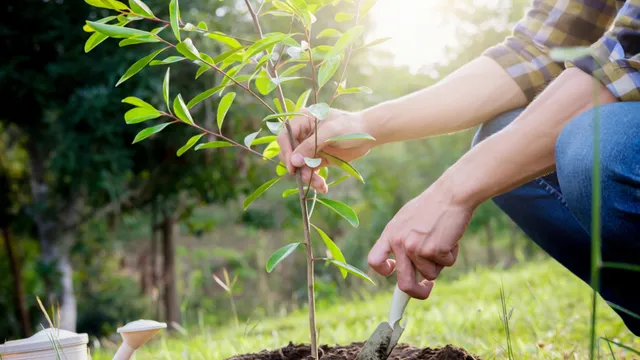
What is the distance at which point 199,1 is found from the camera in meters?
4.64

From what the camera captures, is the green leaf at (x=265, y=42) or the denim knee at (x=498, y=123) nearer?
the green leaf at (x=265, y=42)

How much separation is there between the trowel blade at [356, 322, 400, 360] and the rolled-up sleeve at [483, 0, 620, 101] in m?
0.85

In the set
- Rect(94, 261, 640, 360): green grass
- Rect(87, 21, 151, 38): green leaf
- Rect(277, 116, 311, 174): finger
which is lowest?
Rect(94, 261, 640, 360): green grass

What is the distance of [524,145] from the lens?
42.4 inches

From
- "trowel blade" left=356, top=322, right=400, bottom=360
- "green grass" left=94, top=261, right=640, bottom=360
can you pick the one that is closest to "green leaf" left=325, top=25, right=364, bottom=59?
"trowel blade" left=356, top=322, right=400, bottom=360

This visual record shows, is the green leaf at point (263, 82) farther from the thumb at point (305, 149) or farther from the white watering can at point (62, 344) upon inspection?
the white watering can at point (62, 344)

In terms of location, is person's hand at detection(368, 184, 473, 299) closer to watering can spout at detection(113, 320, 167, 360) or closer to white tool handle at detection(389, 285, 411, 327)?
white tool handle at detection(389, 285, 411, 327)

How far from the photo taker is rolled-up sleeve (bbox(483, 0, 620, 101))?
149 centimetres

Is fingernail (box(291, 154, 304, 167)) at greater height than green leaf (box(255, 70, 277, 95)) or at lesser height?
lesser

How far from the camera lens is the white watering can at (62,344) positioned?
1141 mm

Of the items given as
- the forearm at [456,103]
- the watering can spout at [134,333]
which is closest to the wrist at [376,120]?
the forearm at [456,103]

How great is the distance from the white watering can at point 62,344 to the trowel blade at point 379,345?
1.47ft

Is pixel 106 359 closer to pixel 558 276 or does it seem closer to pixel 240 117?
pixel 240 117

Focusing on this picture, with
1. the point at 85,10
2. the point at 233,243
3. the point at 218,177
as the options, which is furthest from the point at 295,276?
the point at 85,10
